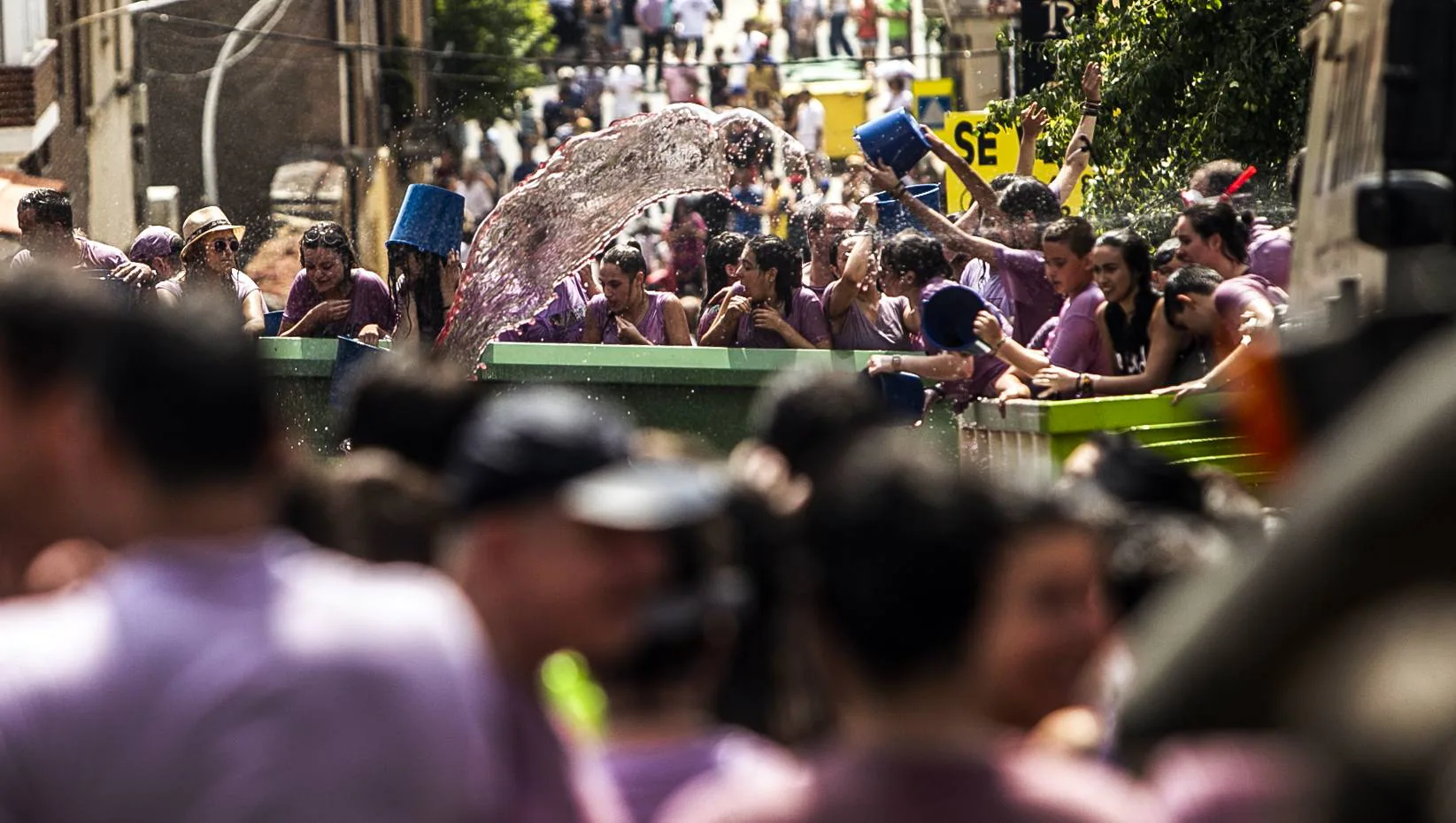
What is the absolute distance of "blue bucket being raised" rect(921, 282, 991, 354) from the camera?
8578mm

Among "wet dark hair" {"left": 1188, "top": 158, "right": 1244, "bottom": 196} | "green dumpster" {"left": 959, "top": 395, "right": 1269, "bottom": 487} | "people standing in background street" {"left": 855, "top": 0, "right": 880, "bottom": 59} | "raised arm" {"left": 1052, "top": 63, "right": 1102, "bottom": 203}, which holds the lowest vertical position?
"green dumpster" {"left": 959, "top": 395, "right": 1269, "bottom": 487}

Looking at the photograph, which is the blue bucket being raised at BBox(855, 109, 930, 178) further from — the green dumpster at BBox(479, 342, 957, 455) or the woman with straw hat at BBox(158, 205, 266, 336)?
the woman with straw hat at BBox(158, 205, 266, 336)

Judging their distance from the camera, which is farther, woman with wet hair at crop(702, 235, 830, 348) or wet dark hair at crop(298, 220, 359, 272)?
wet dark hair at crop(298, 220, 359, 272)

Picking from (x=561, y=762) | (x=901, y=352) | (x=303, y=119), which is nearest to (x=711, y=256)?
(x=901, y=352)

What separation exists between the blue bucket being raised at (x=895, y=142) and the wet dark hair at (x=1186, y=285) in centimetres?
308

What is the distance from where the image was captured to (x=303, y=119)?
30375mm

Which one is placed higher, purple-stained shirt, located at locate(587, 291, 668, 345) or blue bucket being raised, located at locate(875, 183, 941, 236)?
blue bucket being raised, located at locate(875, 183, 941, 236)

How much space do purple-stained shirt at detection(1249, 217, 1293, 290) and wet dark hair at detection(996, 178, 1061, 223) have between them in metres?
0.95

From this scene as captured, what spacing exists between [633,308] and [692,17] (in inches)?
814

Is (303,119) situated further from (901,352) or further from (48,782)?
(48,782)

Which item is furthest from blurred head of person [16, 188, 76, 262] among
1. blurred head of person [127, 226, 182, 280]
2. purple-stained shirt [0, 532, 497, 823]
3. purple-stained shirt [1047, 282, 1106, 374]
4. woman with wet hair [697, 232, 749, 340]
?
purple-stained shirt [0, 532, 497, 823]

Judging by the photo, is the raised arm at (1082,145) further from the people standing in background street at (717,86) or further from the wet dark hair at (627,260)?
the people standing in background street at (717,86)

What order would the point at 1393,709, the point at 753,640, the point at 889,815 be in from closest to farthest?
the point at 1393,709 → the point at 889,815 → the point at 753,640

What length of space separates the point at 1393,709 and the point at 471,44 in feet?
115
